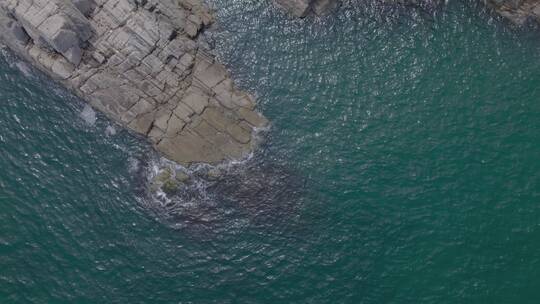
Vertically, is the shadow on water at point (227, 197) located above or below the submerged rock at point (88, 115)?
below

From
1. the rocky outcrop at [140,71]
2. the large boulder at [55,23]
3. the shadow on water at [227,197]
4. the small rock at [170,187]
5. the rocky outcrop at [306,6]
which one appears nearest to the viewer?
the shadow on water at [227,197]

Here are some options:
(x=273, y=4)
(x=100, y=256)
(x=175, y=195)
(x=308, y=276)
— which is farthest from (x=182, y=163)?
(x=273, y=4)

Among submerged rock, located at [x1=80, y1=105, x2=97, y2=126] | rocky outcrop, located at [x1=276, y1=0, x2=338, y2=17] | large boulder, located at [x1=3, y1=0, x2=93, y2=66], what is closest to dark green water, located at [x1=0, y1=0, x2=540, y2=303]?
submerged rock, located at [x1=80, y1=105, x2=97, y2=126]

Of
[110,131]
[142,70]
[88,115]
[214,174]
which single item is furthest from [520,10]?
[88,115]

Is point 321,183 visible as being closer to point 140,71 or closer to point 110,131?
point 140,71

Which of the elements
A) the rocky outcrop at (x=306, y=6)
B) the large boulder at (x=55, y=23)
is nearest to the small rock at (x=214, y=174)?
the large boulder at (x=55, y=23)

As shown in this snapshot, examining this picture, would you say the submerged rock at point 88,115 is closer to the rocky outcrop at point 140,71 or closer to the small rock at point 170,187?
the rocky outcrop at point 140,71
